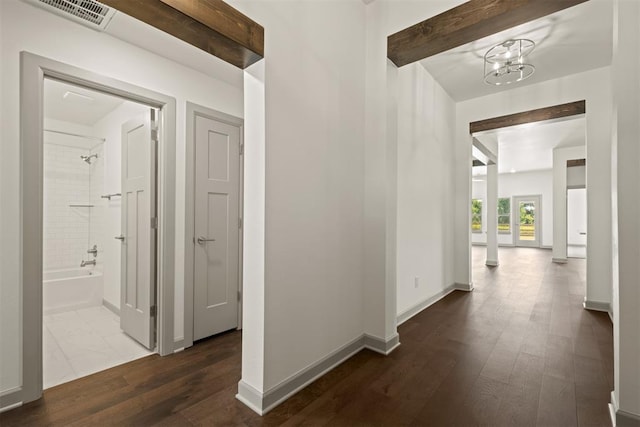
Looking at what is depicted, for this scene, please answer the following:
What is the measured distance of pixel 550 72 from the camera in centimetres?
390

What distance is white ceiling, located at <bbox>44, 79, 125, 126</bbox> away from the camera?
10.9 ft

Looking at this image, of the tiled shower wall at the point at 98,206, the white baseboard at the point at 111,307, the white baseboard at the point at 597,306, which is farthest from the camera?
the tiled shower wall at the point at 98,206

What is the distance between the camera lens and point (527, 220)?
1173cm

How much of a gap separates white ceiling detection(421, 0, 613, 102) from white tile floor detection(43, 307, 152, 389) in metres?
4.70

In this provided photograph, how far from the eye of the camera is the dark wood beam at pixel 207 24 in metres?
1.38

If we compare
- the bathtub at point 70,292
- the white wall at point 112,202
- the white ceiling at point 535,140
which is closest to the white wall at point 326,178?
the white wall at point 112,202

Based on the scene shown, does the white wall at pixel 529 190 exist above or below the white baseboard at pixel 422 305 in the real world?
above

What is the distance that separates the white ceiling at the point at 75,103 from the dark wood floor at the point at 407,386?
2870mm

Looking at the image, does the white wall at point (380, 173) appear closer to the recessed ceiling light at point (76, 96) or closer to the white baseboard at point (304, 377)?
the white baseboard at point (304, 377)

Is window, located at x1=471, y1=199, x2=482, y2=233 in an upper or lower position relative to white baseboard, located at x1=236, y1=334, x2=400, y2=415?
upper

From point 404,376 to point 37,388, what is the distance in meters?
2.57

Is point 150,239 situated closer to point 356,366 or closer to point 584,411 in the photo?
point 356,366

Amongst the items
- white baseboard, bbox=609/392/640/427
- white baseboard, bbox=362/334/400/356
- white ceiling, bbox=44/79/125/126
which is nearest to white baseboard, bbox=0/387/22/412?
white baseboard, bbox=362/334/400/356

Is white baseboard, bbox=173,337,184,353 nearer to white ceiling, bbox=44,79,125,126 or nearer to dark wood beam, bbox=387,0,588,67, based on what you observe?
white ceiling, bbox=44,79,125,126
